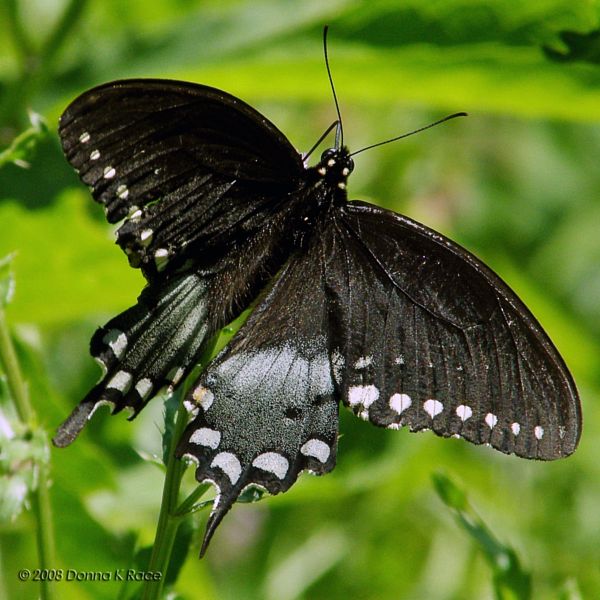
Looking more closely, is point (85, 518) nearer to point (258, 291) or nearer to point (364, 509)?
point (258, 291)

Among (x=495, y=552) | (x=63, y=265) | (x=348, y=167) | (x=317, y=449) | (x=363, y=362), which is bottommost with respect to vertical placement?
(x=495, y=552)

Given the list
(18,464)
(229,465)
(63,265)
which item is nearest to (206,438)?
(229,465)

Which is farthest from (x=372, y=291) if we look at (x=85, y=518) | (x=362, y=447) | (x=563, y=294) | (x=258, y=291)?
(x=563, y=294)

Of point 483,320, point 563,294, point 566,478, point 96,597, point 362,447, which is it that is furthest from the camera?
point 563,294

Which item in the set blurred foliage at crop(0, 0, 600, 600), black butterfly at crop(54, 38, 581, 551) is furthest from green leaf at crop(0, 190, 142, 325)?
black butterfly at crop(54, 38, 581, 551)

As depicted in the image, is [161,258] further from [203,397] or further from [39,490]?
[39,490]

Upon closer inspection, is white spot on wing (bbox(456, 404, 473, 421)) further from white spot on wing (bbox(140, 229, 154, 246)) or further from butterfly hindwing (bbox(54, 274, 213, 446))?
white spot on wing (bbox(140, 229, 154, 246))

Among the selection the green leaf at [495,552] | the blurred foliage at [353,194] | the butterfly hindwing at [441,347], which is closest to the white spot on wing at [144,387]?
the blurred foliage at [353,194]
